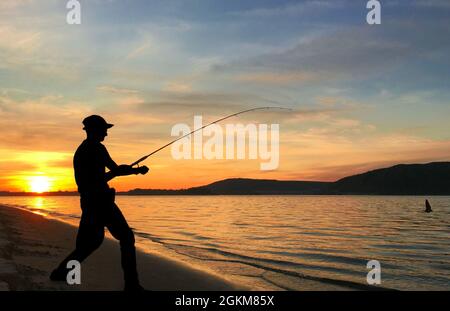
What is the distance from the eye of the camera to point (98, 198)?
22.7 ft

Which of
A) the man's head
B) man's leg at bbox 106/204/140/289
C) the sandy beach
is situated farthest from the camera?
the sandy beach

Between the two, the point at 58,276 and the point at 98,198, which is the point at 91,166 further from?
the point at 58,276

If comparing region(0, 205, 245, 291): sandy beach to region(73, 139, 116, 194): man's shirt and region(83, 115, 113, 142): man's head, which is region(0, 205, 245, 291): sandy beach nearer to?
region(73, 139, 116, 194): man's shirt

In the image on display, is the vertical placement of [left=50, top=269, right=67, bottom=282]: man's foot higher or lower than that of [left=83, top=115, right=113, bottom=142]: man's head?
lower

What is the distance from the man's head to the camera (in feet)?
23.7

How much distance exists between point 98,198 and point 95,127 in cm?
120

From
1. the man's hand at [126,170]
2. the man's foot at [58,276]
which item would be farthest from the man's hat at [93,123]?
the man's foot at [58,276]

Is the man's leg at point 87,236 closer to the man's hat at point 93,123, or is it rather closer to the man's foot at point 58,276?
the man's foot at point 58,276

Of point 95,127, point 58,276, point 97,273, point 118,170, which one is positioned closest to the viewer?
point 118,170

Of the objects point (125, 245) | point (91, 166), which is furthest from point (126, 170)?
point (125, 245)

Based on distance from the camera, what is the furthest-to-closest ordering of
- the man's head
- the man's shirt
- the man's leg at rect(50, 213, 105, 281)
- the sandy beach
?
the sandy beach → the man's head → the man's leg at rect(50, 213, 105, 281) → the man's shirt

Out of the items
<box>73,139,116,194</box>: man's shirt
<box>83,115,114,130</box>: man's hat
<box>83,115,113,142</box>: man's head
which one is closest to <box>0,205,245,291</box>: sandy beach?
<box>73,139,116,194</box>: man's shirt
